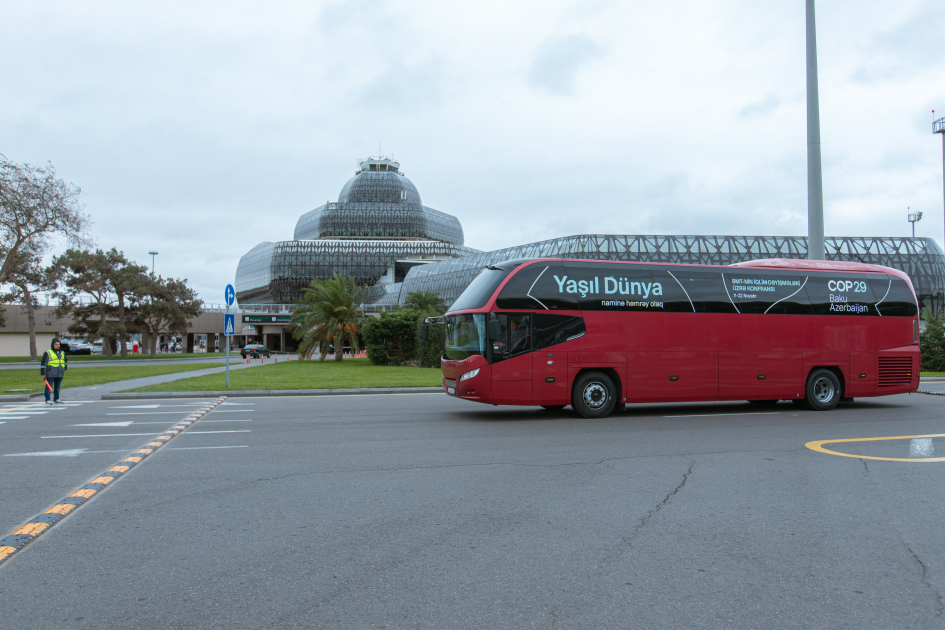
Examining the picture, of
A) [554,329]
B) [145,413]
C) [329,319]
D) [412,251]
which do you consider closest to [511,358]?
[554,329]

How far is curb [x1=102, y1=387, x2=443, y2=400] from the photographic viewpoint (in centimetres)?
1766

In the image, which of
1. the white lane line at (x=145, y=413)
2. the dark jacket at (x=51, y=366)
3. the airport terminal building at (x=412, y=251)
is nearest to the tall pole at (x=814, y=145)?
the white lane line at (x=145, y=413)

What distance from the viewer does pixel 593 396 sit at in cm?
1283

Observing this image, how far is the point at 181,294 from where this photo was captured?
2228 inches

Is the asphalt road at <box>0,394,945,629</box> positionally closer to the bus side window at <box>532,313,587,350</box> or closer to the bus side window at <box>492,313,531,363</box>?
the bus side window at <box>492,313,531,363</box>

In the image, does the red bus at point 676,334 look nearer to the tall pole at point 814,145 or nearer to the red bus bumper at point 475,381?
the red bus bumper at point 475,381

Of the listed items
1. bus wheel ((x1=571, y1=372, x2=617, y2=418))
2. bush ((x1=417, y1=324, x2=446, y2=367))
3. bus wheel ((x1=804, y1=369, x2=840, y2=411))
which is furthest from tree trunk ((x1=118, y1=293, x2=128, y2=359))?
bus wheel ((x1=804, y1=369, x2=840, y2=411))

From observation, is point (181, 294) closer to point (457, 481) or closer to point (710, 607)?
point (457, 481)

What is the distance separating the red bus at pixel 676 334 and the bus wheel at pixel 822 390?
0.09 ft

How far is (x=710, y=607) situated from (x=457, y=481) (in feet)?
11.5

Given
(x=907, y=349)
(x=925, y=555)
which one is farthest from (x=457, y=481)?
(x=907, y=349)

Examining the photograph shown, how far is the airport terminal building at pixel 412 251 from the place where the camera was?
55969mm

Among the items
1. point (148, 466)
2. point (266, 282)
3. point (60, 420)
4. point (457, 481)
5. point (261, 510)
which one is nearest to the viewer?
point (261, 510)

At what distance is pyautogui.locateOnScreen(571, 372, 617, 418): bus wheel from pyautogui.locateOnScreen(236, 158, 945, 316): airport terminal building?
40.9 meters
